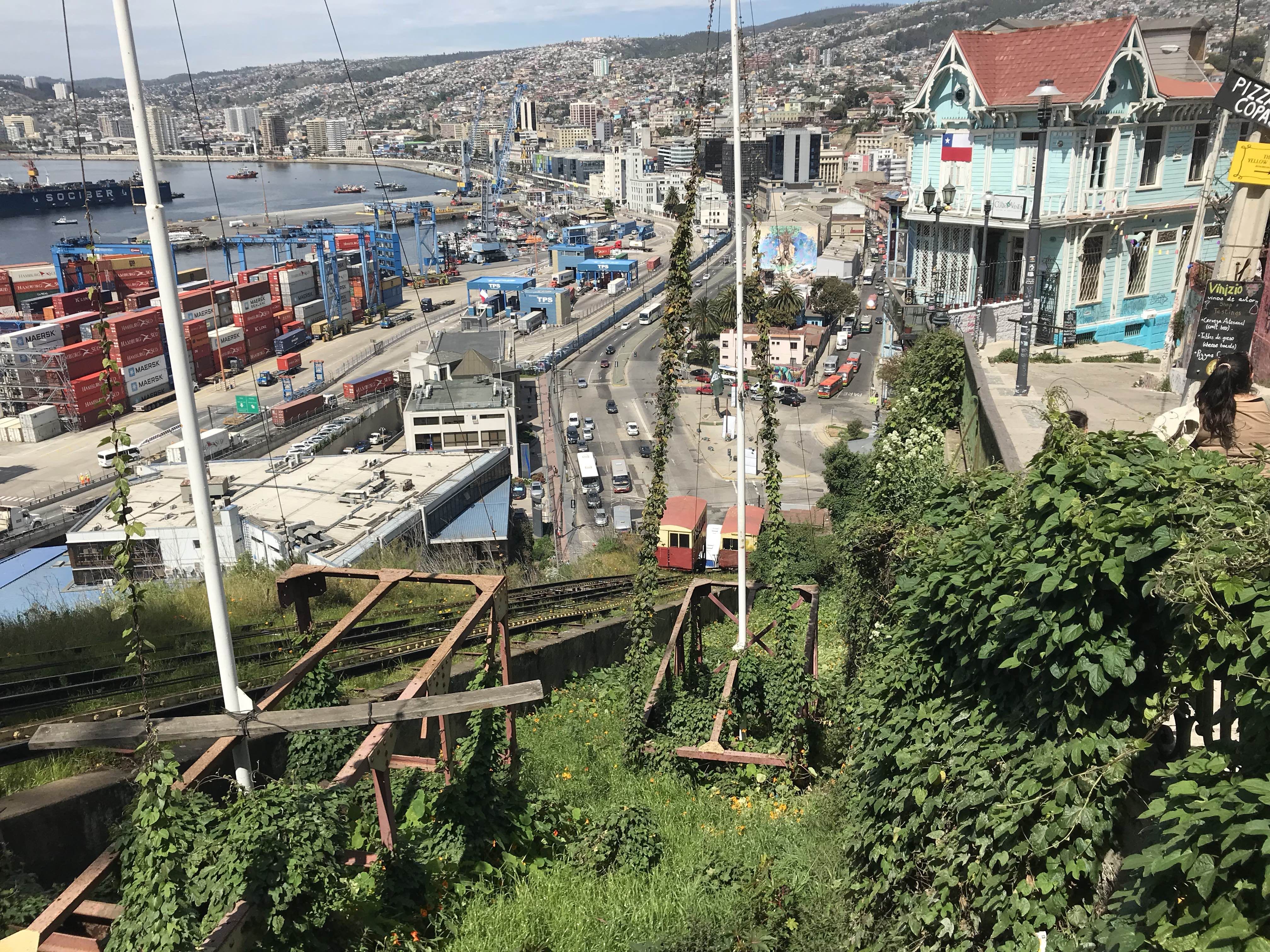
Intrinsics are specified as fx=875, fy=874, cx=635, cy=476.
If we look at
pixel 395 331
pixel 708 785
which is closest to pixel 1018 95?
pixel 708 785

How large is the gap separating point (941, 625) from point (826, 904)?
1248 millimetres

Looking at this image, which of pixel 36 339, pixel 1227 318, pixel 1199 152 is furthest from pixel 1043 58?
pixel 36 339

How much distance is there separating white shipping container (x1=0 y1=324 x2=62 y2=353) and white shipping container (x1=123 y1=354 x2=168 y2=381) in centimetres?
372

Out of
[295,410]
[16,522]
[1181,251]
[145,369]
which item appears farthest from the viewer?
[145,369]

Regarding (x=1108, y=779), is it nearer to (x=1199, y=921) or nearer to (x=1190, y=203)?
(x=1199, y=921)

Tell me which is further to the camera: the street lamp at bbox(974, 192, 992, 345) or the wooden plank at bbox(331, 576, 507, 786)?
the street lamp at bbox(974, 192, 992, 345)

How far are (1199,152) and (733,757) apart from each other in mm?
13951

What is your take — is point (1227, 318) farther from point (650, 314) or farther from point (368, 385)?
point (650, 314)

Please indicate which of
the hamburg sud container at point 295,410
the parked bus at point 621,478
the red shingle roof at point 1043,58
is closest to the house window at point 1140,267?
→ the red shingle roof at point 1043,58

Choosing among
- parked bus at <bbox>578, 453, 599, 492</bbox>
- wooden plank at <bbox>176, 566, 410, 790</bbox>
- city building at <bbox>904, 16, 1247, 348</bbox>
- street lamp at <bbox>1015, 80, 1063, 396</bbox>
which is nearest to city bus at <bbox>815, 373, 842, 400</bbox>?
parked bus at <bbox>578, 453, 599, 492</bbox>

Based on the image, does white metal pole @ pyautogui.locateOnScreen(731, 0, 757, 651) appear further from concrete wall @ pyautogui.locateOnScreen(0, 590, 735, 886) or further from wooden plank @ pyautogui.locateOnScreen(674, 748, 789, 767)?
concrete wall @ pyautogui.locateOnScreen(0, 590, 735, 886)

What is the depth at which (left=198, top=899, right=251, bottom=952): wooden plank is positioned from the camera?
2.79m

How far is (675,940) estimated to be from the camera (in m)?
3.46

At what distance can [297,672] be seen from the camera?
405cm
